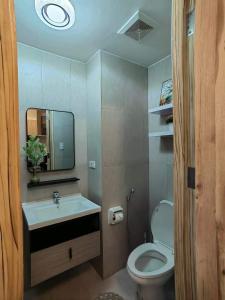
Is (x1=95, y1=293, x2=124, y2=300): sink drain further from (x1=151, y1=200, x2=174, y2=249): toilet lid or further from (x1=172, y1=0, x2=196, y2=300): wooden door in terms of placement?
(x1=172, y1=0, x2=196, y2=300): wooden door

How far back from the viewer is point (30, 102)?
68.4 inches

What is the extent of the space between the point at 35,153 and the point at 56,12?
1.16 m

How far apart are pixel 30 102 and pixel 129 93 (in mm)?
1084

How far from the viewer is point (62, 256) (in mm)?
1513

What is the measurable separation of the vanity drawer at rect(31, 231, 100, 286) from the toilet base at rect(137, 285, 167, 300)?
0.49 m

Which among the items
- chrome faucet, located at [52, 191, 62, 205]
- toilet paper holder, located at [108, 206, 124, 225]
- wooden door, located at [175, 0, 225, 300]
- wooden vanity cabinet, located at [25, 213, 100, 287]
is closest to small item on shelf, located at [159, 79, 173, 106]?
wooden door, located at [175, 0, 225, 300]

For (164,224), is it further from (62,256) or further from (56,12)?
(56,12)

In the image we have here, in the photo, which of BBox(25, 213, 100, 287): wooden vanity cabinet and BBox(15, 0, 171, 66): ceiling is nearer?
BBox(15, 0, 171, 66): ceiling

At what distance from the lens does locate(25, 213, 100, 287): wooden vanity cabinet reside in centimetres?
140

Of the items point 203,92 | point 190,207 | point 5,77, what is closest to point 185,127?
point 203,92

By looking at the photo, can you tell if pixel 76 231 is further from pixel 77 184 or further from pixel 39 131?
pixel 39 131

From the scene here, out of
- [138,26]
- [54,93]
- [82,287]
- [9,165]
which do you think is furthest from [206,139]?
[82,287]

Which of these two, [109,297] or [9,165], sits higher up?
[9,165]

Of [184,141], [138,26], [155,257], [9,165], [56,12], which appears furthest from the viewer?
[155,257]
